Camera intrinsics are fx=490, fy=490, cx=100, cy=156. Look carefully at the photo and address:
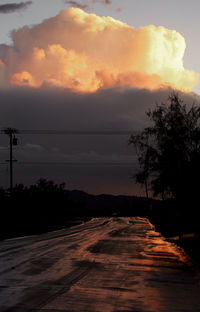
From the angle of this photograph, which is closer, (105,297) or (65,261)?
(105,297)

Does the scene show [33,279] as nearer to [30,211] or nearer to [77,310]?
→ [77,310]

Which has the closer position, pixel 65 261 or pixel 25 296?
pixel 25 296

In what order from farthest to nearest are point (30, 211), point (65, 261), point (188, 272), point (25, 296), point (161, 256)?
point (30, 211) < point (161, 256) < point (65, 261) < point (188, 272) < point (25, 296)

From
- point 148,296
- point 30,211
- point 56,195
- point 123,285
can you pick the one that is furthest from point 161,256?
point 56,195

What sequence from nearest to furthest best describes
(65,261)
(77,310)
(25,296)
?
(77,310) < (25,296) < (65,261)

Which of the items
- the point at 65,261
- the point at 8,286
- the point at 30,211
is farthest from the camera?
the point at 30,211

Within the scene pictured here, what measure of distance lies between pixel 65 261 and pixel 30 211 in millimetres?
64940

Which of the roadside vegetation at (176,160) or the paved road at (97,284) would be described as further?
the roadside vegetation at (176,160)

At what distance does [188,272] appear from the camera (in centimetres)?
1792

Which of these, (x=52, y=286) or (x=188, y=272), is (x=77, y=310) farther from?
(x=188, y=272)

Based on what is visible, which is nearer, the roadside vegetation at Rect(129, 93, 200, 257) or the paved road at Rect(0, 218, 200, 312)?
the paved road at Rect(0, 218, 200, 312)

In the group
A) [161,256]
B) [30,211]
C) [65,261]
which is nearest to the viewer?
[65,261]

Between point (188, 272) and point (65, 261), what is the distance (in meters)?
5.38

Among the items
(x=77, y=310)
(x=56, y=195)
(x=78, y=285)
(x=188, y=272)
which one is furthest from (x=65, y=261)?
(x=56, y=195)
